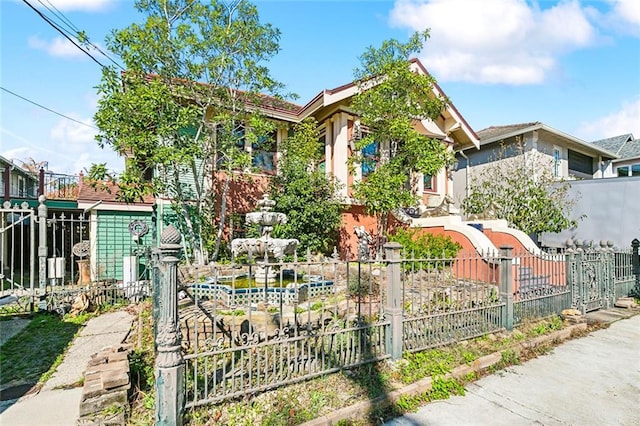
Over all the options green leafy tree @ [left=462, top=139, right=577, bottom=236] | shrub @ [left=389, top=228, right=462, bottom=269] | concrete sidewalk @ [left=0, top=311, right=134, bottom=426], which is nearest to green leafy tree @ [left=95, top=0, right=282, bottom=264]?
concrete sidewalk @ [left=0, top=311, right=134, bottom=426]

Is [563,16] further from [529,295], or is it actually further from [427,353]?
[427,353]

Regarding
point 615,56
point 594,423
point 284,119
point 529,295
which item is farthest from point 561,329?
point 284,119

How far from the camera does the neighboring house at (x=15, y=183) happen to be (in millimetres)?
15828

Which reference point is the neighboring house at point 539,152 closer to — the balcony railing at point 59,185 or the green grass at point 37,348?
the green grass at point 37,348

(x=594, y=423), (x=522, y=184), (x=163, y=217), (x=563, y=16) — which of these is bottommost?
(x=594, y=423)

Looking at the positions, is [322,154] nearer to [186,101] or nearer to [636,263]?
[186,101]

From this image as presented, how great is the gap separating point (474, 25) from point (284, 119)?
6748mm

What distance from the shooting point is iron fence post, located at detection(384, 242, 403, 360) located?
4516 mm

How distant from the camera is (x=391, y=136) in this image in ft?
36.8

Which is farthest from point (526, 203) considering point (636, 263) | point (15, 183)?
point (15, 183)

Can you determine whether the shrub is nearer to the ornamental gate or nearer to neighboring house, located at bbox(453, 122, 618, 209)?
the ornamental gate

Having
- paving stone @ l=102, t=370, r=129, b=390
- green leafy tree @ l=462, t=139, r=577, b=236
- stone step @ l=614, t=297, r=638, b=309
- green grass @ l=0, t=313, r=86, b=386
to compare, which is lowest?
stone step @ l=614, t=297, r=638, b=309

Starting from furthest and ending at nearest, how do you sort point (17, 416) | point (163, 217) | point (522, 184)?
point (522, 184) → point (163, 217) → point (17, 416)

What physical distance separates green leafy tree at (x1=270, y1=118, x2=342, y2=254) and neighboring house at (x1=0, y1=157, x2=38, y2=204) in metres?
13.4
